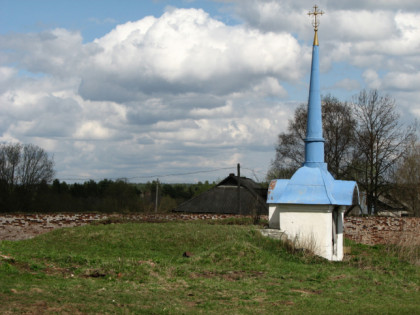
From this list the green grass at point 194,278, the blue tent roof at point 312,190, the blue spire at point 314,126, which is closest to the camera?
the green grass at point 194,278

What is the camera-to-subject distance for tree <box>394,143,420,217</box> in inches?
1801

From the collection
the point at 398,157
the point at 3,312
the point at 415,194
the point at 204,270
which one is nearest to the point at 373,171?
the point at 398,157

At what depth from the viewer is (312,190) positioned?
56.5 feet

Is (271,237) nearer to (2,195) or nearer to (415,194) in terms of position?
(415,194)

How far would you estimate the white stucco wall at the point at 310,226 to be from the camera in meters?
16.7

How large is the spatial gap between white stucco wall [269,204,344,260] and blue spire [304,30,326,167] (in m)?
1.89

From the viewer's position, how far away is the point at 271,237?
55.4 feet

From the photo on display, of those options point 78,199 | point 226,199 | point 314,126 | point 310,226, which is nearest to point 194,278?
point 310,226

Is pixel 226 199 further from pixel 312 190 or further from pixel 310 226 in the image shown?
pixel 310 226

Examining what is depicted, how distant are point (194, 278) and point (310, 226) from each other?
613cm

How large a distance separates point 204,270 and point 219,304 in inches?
133

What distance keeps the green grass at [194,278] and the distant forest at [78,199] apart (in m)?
24.3

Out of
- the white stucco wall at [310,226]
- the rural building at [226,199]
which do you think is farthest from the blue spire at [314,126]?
the rural building at [226,199]

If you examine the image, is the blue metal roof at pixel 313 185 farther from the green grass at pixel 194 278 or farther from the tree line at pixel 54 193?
the tree line at pixel 54 193
